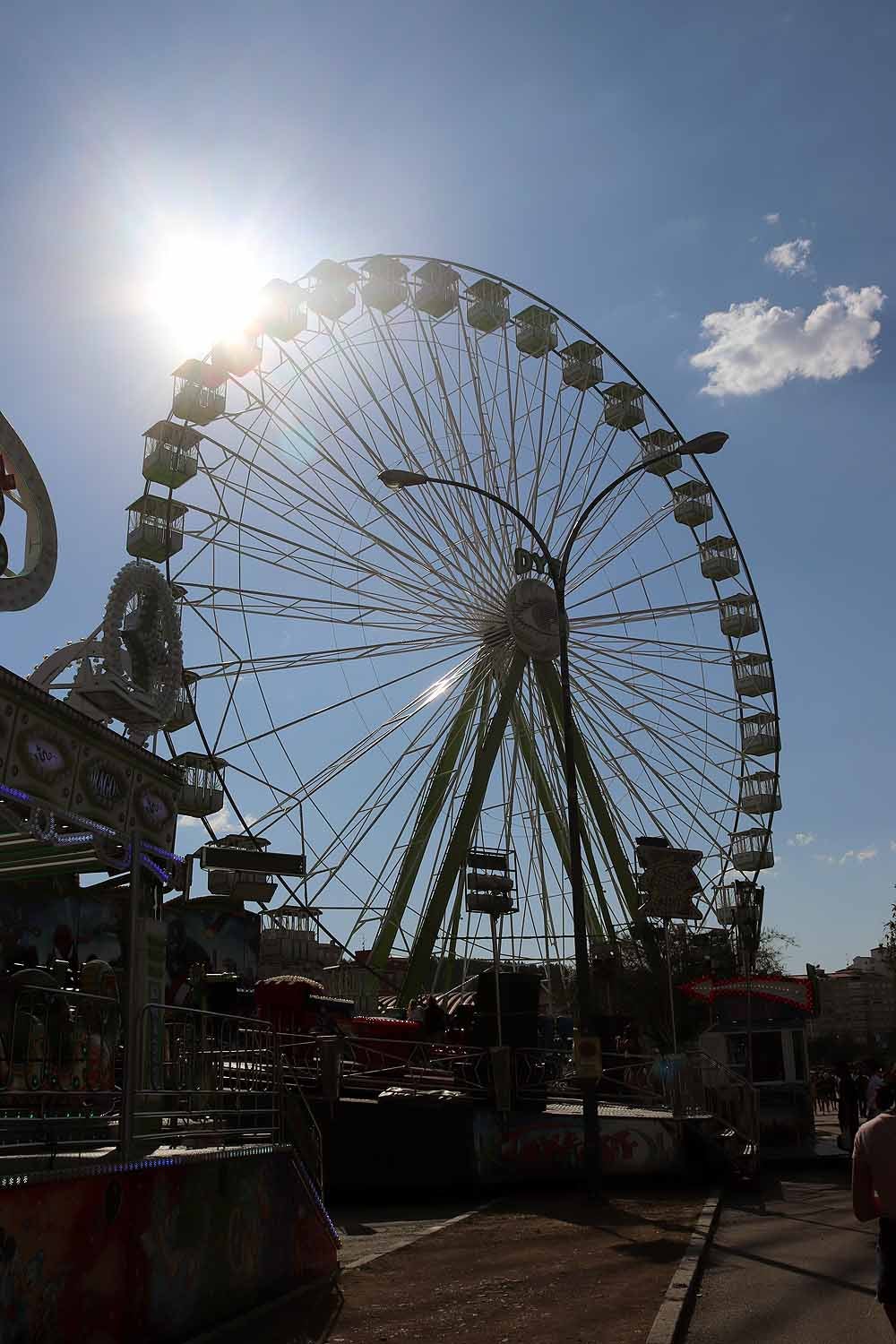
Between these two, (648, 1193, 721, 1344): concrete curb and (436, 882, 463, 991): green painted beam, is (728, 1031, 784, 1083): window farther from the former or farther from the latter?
(648, 1193, 721, 1344): concrete curb

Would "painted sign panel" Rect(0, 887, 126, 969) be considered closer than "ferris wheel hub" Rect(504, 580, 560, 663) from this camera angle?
Yes

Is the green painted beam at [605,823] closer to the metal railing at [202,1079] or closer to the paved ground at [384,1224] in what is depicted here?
the paved ground at [384,1224]

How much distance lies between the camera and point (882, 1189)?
18.7 ft

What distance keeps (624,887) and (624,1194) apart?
41.6 ft

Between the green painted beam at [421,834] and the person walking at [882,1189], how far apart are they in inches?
776

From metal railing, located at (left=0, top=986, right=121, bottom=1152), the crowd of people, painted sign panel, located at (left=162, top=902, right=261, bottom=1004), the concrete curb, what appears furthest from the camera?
painted sign panel, located at (left=162, top=902, right=261, bottom=1004)

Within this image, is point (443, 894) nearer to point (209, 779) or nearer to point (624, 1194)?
point (209, 779)

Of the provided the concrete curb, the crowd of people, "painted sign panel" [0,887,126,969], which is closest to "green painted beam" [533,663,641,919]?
the crowd of people

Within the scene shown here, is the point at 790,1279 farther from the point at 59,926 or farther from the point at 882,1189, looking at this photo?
the point at 59,926

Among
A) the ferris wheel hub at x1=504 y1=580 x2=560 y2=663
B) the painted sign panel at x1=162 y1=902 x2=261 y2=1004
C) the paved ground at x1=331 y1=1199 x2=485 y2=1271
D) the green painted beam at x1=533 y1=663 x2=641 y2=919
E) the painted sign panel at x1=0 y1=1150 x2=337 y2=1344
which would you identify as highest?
the ferris wheel hub at x1=504 y1=580 x2=560 y2=663

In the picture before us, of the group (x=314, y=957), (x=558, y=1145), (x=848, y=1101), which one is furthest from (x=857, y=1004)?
(x=558, y=1145)

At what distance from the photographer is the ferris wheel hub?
26.6m

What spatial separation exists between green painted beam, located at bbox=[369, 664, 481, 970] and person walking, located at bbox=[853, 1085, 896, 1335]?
19707 millimetres

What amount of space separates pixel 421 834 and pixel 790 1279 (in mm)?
16465
